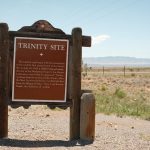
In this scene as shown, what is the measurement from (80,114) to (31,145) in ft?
4.28

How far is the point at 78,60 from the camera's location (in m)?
9.41

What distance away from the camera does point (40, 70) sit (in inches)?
364

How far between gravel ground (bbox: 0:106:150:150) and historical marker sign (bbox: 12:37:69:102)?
3.27 feet

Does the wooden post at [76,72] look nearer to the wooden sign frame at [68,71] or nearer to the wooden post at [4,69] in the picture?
the wooden sign frame at [68,71]

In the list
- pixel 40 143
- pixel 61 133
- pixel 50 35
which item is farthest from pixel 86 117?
pixel 50 35

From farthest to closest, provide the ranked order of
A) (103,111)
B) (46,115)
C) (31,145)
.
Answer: (103,111) → (46,115) → (31,145)

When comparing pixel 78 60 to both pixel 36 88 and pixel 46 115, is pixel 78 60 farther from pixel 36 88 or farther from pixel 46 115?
pixel 46 115

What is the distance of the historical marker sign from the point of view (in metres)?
9.21

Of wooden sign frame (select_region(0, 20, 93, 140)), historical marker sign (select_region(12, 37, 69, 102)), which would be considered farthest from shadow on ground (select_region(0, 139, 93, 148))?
historical marker sign (select_region(12, 37, 69, 102))

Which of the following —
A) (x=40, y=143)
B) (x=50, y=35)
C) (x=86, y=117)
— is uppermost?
(x=50, y=35)

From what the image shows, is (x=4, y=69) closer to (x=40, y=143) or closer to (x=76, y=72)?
(x=76, y=72)

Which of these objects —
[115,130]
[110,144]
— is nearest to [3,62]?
[110,144]

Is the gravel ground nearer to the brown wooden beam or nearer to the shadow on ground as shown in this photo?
the shadow on ground

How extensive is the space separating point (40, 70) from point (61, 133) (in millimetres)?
2005
